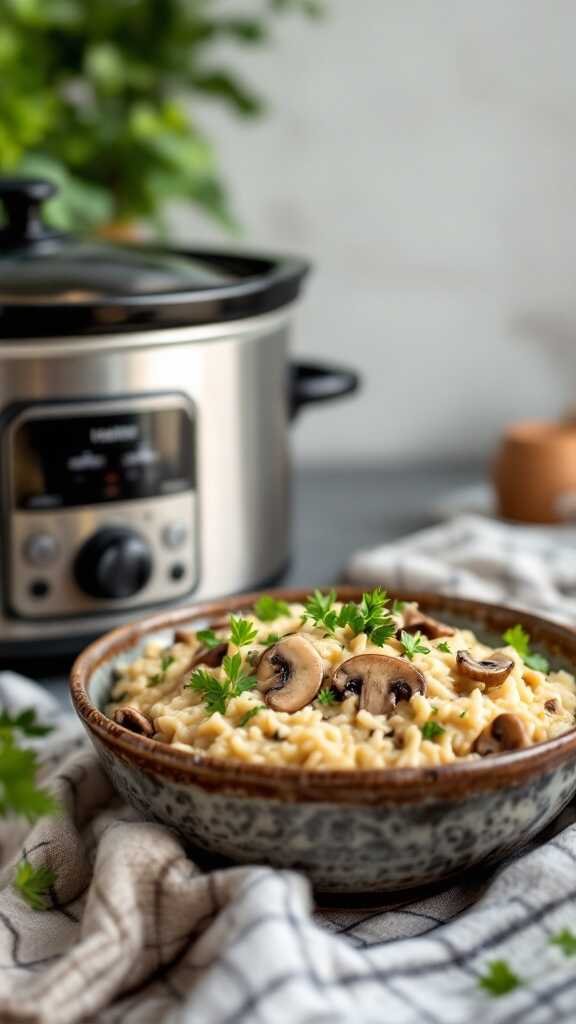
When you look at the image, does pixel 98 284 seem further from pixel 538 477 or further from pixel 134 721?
pixel 538 477

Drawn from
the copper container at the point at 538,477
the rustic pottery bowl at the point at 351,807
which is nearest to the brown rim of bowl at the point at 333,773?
the rustic pottery bowl at the point at 351,807

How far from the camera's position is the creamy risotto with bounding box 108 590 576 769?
919 millimetres

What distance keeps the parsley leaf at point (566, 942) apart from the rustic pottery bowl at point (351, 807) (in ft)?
0.27

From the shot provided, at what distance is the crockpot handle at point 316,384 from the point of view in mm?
1722

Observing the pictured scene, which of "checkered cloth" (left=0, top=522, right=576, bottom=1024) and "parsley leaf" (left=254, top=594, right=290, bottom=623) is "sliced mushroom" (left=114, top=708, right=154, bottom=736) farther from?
"parsley leaf" (left=254, top=594, right=290, bottom=623)

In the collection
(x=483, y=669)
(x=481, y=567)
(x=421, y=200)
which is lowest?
(x=481, y=567)

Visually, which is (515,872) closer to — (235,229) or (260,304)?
(260,304)

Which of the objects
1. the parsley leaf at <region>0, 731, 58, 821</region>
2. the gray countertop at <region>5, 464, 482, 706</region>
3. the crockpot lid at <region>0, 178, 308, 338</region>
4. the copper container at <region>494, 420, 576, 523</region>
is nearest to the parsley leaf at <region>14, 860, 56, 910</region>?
the parsley leaf at <region>0, 731, 58, 821</region>

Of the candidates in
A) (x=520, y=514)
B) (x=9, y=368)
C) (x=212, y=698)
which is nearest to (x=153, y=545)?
(x=9, y=368)

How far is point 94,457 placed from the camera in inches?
56.0

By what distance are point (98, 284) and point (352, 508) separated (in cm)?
92

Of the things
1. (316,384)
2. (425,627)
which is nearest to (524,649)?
(425,627)

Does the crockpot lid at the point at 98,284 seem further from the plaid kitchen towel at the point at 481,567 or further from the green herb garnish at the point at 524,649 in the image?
the green herb garnish at the point at 524,649

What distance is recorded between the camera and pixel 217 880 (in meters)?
0.90
